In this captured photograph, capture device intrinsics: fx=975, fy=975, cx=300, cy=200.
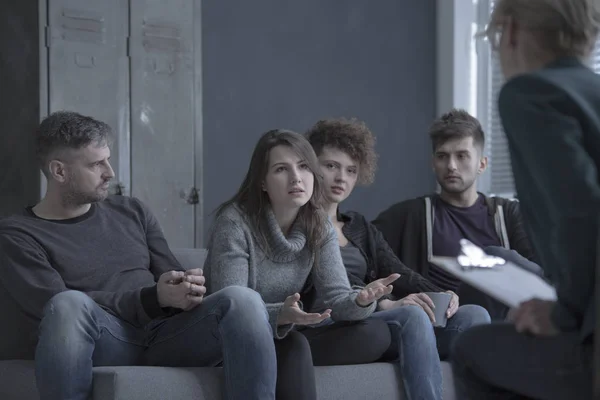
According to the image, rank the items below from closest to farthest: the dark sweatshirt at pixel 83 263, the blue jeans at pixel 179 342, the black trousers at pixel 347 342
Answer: the blue jeans at pixel 179 342
the dark sweatshirt at pixel 83 263
the black trousers at pixel 347 342

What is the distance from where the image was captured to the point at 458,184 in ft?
11.1

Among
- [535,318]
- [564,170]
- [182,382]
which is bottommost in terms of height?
[182,382]

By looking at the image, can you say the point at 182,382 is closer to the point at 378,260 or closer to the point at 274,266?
the point at 274,266

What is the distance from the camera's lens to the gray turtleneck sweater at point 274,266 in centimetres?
257

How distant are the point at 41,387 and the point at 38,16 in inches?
78.9

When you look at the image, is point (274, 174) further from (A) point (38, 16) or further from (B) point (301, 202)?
(A) point (38, 16)

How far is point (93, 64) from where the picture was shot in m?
3.94

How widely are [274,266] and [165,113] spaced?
65.5 inches

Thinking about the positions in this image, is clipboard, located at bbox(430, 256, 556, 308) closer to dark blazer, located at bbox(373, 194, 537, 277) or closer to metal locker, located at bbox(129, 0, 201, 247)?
dark blazer, located at bbox(373, 194, 537, 277)

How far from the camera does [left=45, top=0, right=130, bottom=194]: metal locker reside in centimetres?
386

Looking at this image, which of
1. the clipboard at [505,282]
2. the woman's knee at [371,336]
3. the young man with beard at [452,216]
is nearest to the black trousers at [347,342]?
the woman's knee at [371,336]

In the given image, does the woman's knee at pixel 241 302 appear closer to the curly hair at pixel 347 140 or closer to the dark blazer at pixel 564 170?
the curly hair at pixel 347 140

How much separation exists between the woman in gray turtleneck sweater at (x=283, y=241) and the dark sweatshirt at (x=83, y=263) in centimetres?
21

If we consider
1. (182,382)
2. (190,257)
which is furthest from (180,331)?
(190,257)
